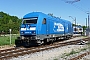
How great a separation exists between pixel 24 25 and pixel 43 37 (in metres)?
2.43

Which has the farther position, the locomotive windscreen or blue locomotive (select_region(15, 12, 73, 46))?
the locomotive windscreen

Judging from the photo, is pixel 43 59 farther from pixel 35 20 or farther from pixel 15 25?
pixel 15 25

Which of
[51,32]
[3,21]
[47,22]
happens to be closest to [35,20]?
[47,22]

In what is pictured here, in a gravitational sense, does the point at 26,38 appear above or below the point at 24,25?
below

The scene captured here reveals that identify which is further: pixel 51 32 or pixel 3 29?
pixel 3 29

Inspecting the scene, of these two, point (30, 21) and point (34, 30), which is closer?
point (34, 30)

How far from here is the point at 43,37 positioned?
72.1 feet

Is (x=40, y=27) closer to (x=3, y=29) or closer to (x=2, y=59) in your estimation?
(x=2, y=59)

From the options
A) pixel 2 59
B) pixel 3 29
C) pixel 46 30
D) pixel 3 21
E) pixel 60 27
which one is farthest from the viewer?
pixel 3 21

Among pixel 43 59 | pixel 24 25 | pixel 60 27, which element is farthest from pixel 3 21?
pixel 43 59

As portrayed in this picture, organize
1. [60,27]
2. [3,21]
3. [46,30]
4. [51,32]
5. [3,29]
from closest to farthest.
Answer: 1. [46,30]
2. [51,32]
3. [60,27]
4. [3,29]
5. [3,21]

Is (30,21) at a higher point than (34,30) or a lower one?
higher

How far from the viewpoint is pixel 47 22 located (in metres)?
23.2

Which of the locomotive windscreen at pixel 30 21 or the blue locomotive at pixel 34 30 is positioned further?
the locomotive windscreen at pixel 30 21
